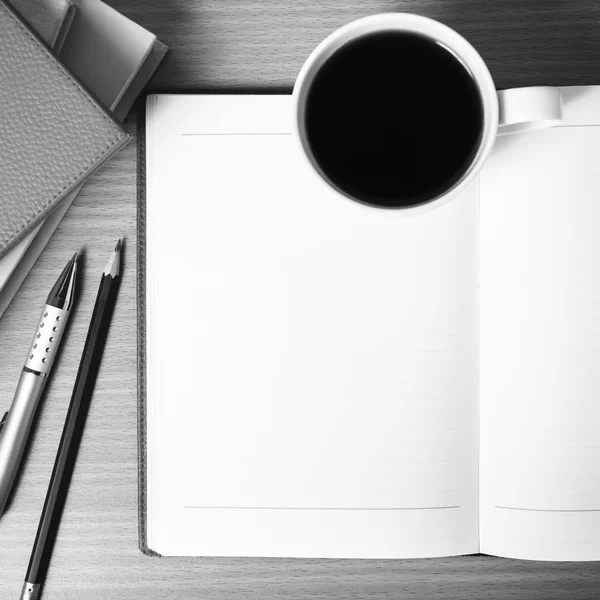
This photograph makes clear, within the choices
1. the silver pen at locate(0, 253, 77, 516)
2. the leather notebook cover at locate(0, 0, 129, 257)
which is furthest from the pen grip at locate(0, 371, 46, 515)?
the leather notebook cover at locate(0, 0, 129, 257)

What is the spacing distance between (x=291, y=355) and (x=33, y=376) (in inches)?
7.4

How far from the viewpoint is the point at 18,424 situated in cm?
45

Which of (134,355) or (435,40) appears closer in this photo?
(435,40)

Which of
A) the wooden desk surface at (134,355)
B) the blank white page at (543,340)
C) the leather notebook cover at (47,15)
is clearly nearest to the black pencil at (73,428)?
the wooden desk surface at (134,355)

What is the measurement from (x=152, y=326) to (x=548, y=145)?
11.6 inches

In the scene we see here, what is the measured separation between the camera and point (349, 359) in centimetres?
43

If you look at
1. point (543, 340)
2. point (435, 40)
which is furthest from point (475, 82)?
point (543, 340)

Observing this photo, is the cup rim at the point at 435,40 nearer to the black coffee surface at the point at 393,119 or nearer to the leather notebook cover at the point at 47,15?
the black coffee surface at the point at 393,119

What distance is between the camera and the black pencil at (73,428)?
0.44 m

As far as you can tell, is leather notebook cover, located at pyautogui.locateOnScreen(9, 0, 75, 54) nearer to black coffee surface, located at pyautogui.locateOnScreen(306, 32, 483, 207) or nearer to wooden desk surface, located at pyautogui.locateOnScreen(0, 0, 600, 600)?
wooden desk surface, located at pyautogui.locateOnScreen(0, 0, 600, 600)

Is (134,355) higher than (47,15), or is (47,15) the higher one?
(47,15)

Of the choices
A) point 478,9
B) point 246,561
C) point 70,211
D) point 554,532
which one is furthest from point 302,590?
point 478,9

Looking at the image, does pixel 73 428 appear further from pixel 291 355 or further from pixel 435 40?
pixel 435 40

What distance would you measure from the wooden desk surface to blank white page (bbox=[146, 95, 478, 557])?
30 millimetres
